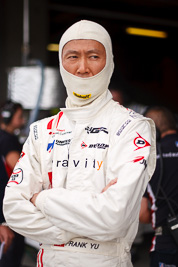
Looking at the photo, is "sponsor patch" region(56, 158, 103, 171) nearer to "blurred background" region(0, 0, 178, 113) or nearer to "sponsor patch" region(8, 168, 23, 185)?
"sponsor patch" region(8, 168, 23, 185)

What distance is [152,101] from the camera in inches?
434

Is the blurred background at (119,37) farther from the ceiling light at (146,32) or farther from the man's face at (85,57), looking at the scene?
the man's face at (85,57)

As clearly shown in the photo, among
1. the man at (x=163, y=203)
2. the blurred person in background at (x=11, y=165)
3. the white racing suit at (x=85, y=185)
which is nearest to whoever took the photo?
the white racing suit at (x=85, y=185)

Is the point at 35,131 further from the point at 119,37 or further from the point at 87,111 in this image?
the point at 119,37

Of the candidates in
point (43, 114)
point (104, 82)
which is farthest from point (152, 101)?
point (104, 82)

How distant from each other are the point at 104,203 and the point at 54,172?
36 cm

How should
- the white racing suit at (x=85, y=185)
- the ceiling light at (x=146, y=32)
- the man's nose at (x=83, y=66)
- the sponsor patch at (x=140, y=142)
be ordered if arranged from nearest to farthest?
the white racing suit at (x=85, y=185) → the sponsor patch at (x=140, y=142) → the man's nose at (x=83, y=66) → the ceiling light at (x=146, y=32)

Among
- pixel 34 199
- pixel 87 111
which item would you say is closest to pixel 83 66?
pixel 87 111

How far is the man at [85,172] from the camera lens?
1.75 m

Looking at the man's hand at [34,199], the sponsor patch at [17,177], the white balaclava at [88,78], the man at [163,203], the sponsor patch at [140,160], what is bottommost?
the man at [163,203]

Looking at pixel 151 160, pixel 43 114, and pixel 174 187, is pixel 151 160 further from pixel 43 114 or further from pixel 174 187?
pixel 43 114

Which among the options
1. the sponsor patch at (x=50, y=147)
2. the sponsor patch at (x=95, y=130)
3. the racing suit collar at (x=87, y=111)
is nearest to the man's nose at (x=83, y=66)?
the racing suit collar at (x=87, y=111)

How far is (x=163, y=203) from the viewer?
118 inches

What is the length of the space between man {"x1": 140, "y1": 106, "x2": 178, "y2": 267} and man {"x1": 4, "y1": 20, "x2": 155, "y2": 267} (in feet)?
3.38
